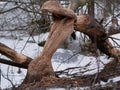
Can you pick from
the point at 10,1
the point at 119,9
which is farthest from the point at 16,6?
the point at 119,9

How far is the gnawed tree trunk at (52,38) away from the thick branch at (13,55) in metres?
0.31

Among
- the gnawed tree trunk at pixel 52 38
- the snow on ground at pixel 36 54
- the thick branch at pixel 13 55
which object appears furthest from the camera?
the snow on ground at pixel 36 54

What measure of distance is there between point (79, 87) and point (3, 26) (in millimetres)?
5078

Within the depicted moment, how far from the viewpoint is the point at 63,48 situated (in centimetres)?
983

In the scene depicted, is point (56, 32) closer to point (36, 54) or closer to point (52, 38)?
point (52, 38)

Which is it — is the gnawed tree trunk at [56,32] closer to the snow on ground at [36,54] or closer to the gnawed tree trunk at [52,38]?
the gnawed tree trunk at [52,38]

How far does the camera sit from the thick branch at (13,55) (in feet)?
16.1

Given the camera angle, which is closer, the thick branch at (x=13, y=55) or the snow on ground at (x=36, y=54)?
the thick branch at (x=13, y=55)

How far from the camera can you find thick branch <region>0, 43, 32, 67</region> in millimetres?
4898

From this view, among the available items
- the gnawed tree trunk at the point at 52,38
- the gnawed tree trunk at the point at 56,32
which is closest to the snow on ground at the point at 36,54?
the gnawed tree trunk at the point at 56,32

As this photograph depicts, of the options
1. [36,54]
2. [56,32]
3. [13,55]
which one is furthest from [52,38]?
[36,54]

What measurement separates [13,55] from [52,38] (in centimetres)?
58

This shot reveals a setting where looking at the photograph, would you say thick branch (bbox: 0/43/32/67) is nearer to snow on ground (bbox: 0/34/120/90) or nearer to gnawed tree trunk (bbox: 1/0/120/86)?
gnawed tree trunk (bbox: 1/0/120/86)

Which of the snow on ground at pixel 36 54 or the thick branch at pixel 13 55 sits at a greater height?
the thick branch at pixel 13 55
